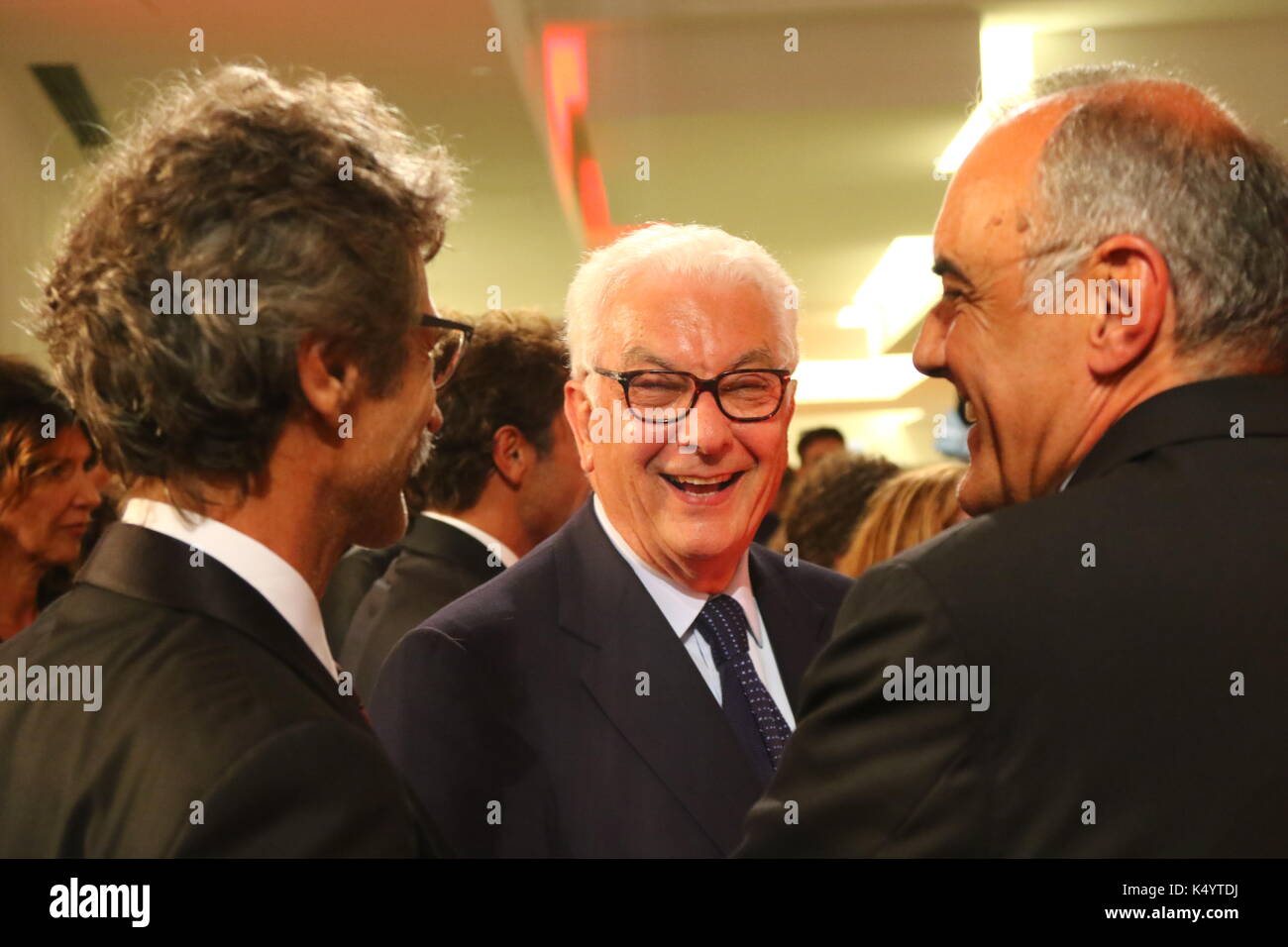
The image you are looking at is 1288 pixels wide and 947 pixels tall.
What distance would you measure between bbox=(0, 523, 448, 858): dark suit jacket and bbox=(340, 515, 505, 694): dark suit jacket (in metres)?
1.33

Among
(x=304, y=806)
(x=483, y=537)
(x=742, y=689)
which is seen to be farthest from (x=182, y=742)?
(x=483, y=537)

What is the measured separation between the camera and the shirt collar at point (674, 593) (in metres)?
1.82

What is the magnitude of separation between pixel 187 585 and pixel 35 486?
1887 mm

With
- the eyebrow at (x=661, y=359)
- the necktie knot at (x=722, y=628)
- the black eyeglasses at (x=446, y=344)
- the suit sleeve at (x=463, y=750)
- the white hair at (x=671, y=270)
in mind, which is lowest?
the suit sleeve at (x=463, y=750)

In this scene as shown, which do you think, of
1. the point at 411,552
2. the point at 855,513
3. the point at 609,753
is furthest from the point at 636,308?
the point at 855,513

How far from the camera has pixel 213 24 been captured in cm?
439

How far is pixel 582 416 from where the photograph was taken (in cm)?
193

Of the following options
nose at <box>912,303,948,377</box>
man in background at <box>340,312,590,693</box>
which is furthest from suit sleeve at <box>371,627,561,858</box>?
man in background at <box>340,312,590,693</box>

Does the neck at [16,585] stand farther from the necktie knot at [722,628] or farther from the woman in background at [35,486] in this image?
the necktie knot at [722,628]

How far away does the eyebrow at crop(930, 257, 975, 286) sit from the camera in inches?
52.7

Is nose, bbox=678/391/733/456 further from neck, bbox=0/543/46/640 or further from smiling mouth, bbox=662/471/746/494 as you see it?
neck, bbox=0/543/46/640

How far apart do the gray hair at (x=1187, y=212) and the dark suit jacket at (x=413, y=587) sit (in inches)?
60.0

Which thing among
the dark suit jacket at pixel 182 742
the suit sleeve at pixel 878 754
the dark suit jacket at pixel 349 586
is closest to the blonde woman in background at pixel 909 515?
the dark suit jacket at pixel 349 586
